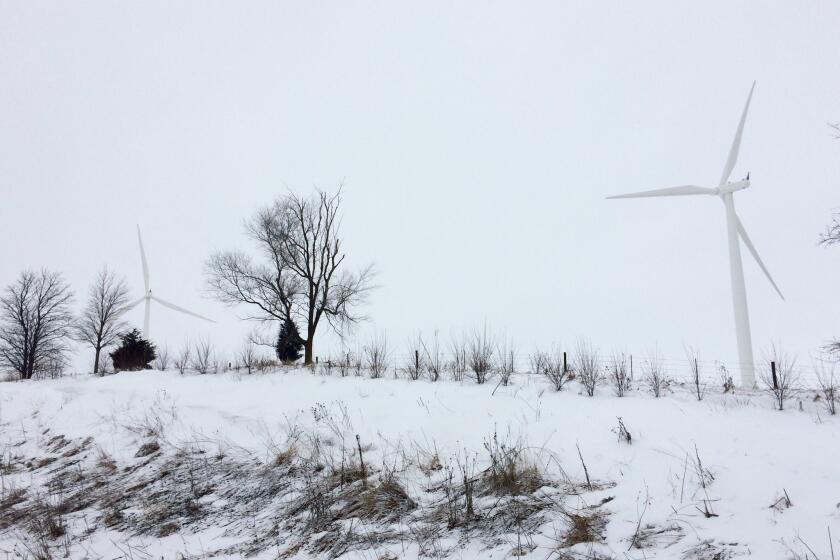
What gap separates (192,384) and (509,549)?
555 inches

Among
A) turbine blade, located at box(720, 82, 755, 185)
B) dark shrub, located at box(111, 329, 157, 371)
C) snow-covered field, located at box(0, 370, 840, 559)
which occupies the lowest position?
snow-covered field, located at box(0, 370, 840, 559)

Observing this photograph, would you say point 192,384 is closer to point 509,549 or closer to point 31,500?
point 31,500

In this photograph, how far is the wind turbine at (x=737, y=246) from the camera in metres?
16.0

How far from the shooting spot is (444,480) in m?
6.07

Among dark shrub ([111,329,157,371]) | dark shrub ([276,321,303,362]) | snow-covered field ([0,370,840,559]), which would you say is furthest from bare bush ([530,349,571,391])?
dark shrub ([111,329,157,371])

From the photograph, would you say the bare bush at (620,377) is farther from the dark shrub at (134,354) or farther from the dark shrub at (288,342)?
the dark shrub at (134,354)

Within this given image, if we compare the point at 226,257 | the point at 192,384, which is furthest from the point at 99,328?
the point at 192,384

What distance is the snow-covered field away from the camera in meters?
4.46

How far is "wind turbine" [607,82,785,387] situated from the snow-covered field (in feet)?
28.9

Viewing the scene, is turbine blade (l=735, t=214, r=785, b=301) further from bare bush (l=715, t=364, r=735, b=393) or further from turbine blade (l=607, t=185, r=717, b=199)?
bare bush (l=715, t=364, r=735, b=393)

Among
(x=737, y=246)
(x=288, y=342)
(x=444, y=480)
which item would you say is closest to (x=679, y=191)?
(x=737, y=246)

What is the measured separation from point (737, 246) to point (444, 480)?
Answer: 1745 centimetres

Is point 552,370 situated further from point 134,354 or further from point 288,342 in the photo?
point 134,354

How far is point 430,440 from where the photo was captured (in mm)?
7688
